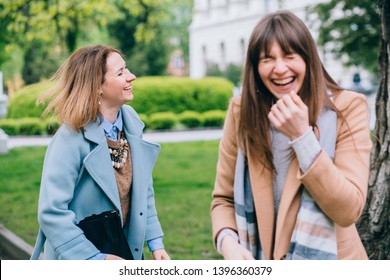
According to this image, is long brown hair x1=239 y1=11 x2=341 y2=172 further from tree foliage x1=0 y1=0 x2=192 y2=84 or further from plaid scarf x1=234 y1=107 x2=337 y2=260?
tree foliage x1=0 y1=0 x2=192 y2=84

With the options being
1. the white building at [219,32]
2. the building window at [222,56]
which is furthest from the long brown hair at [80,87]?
the building window at [222,56]

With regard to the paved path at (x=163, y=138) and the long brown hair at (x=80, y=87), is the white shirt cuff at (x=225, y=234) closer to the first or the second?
the long brown hair at (x=80, y=87)

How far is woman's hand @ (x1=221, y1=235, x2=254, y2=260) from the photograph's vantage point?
1673mm

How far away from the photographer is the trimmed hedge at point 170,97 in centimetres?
1587

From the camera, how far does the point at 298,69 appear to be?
161 centimetres

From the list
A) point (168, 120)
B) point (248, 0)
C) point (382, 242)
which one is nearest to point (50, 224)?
point (382, 242)

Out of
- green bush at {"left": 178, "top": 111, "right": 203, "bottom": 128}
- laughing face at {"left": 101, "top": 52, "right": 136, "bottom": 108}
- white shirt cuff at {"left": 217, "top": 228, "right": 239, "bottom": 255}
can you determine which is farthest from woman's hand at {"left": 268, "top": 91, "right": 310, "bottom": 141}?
green bush at {"left": 178, "top": 111, "right": 203, "bottom": 128}

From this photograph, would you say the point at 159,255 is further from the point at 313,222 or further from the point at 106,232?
the point at 313,222

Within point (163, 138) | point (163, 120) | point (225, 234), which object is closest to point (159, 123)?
point (163, 120)

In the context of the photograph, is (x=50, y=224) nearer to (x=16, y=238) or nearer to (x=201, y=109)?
(x=16, y=238)

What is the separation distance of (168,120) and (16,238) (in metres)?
10.4

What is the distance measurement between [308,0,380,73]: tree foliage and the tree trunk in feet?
31.0

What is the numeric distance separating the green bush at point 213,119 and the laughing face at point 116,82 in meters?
15.1

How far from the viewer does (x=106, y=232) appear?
190 cm
